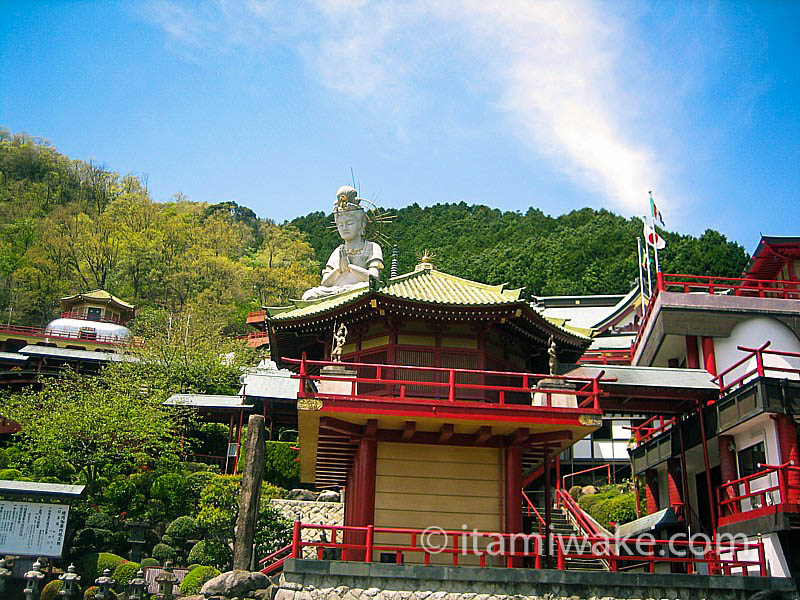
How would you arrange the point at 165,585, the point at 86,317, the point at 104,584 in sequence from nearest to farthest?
the point at 104,584 < the point at 165,585 < the point at 86,317

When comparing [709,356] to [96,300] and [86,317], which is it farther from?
[86,317]

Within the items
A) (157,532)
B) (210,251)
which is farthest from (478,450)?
(210,251)

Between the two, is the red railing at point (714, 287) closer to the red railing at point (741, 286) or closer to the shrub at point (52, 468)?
the red railing at point (741, 286)

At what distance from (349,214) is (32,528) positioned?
13.8 m

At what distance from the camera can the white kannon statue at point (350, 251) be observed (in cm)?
2602

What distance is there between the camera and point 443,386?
1769 centimetres

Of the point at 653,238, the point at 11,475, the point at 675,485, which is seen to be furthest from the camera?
the point at 653,238

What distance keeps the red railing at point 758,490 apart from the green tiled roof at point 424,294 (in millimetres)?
6919

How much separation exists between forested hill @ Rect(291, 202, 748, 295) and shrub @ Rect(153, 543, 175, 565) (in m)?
45.5

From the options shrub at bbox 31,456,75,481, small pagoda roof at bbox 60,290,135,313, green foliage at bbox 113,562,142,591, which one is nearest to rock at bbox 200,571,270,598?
green foliage at bbox 113,562,142,591

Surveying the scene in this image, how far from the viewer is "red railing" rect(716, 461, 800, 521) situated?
16.2m

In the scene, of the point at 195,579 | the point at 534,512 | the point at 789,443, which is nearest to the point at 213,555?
the point at 195,579

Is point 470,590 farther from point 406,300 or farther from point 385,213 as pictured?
point 385,213

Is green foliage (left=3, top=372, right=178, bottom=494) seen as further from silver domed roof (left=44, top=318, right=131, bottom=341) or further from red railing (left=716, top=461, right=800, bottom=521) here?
silver domed roof (left=44, top=318, right=131, bottom=341)
